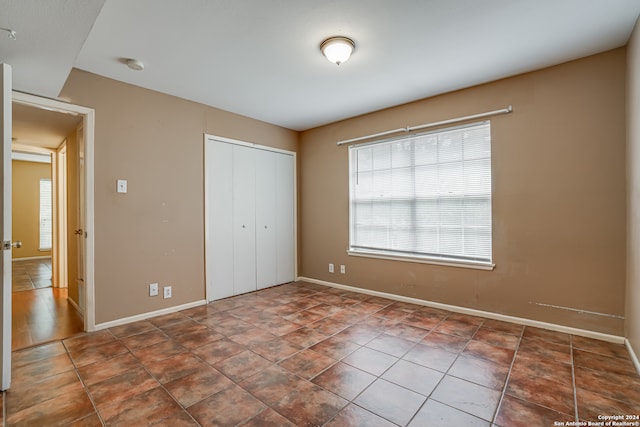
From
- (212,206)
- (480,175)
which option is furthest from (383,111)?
(212,206)

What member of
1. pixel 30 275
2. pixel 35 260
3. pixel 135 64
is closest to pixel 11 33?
pixel 135 64

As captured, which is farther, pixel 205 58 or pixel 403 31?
pixel 205 58

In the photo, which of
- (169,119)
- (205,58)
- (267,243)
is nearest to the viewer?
(205,58)

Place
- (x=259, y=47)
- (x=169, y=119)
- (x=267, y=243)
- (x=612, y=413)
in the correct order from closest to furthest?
(x=612, y=413) → (x=259, y=47) → (x=169, y=119) → (x=267, y=243)

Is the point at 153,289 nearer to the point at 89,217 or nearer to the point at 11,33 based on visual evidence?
the point at 89,217

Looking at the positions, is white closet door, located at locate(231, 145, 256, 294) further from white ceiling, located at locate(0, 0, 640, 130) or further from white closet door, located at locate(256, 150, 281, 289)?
white ceiling, located at locate(0, 0, 640, 130)

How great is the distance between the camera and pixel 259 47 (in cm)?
Result: 245

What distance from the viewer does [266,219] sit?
4.48 metres

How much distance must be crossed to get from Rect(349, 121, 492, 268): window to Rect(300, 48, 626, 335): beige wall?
149 mm

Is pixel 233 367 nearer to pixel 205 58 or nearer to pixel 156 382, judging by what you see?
pixel 156 382

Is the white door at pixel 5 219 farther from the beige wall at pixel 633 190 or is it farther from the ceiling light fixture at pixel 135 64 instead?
the beige wall at pixel 633 190

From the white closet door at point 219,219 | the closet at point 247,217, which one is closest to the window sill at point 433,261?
the closet at point 247,217

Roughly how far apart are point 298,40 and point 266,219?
265cm

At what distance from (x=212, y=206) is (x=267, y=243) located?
105 centimetres
